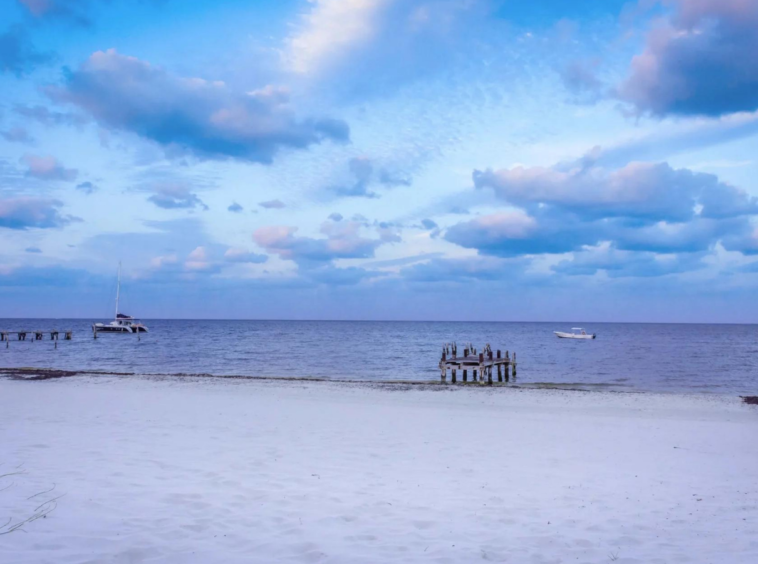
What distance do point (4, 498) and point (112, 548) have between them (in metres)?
2.59

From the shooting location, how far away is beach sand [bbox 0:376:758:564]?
587cm

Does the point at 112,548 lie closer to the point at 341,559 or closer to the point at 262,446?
the point at 341,559

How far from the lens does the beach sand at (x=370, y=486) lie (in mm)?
5871

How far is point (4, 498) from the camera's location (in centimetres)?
691

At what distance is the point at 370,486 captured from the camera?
27.1 ft

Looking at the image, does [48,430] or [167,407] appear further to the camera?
[167,407]

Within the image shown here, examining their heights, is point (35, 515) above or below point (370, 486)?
above

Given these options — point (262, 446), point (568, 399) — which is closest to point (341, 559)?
point (262, 446)

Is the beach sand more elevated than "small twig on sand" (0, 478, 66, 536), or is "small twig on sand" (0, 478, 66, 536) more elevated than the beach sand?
"small twig on sand" (0, 478, 66, 536)

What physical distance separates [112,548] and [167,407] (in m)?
11.7

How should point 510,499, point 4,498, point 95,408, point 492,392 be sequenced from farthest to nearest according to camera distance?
point 492,392 → point 95,408 → point 510,499 → point 4,498

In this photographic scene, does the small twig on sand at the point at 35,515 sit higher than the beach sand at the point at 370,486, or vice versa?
the small twig on sand at the point at 35,515

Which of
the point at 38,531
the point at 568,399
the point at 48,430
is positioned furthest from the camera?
the point at 568,399

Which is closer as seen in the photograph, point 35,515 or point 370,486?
A: point 35,515
